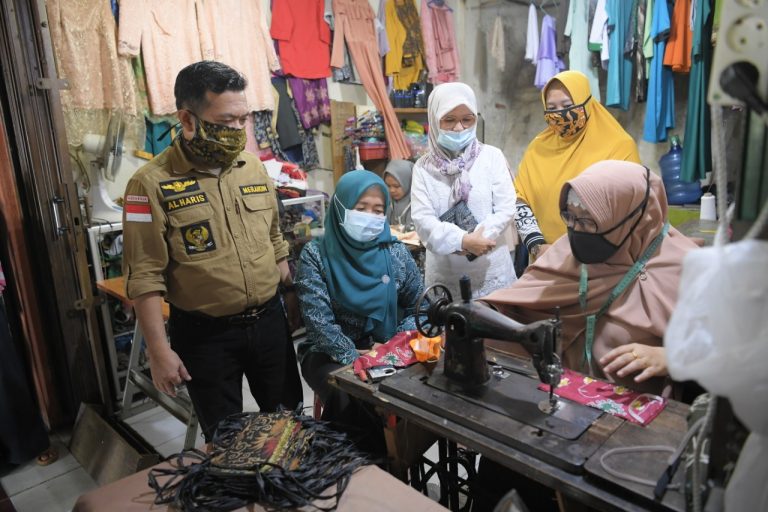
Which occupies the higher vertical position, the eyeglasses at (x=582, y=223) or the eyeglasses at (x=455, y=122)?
the eyeglasses at (x=455, y=122)

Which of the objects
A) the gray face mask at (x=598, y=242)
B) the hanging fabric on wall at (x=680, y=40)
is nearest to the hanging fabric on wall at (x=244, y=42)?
the gray face mask at (x=598, y=242)

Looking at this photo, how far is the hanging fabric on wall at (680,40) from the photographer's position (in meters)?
3.60

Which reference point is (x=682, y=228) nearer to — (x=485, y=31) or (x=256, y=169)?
(x=256, y=169)

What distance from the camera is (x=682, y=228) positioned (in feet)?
10.0

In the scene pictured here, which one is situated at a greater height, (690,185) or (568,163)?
(568,163)

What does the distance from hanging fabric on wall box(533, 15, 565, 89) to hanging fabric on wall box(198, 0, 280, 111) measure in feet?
7.24

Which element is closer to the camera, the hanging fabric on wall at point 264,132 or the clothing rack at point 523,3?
the hanging fabric on wall at point 264,132

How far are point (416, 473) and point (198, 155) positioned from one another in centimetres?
118

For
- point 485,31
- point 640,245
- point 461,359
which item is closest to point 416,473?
point 461,359

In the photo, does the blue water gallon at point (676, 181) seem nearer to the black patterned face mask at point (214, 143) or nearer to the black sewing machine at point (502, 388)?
the black sewing machine at point (502, 388)

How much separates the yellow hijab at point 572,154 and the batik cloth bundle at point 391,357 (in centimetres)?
125

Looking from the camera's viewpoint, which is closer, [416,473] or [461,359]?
[461,359]

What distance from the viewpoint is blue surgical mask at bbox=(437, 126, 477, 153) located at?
7.93ft

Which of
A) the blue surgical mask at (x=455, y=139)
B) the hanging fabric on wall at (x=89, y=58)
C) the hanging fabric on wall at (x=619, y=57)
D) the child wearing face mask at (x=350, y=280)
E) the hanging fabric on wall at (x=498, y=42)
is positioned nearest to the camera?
the child wearing face mask at (x=350, y=280)
